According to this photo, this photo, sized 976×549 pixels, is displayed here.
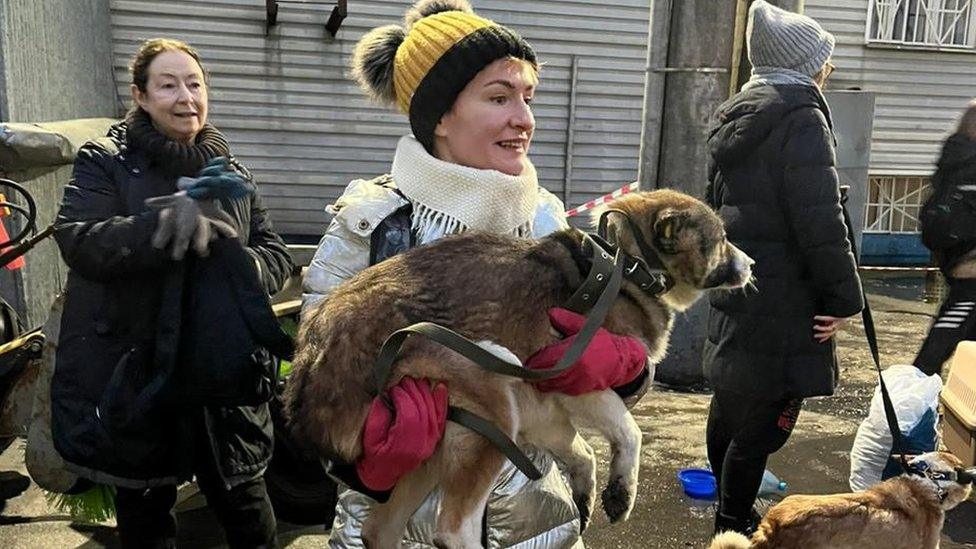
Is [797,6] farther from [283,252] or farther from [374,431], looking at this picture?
[374,431]

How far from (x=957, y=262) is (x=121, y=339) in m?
4.98

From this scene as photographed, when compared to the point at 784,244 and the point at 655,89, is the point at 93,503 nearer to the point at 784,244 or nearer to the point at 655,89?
the point at 784,244

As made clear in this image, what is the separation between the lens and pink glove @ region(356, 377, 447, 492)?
1.98 metres

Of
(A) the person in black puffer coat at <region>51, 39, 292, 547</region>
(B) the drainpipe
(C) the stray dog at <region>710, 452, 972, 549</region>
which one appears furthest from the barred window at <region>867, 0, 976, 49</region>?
(A) the person in black puffer coat at <region>51, 39, 292, 547</region>

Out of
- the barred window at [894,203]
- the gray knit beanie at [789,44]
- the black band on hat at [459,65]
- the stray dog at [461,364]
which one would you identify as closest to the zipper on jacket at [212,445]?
the stray dog at [461,364]

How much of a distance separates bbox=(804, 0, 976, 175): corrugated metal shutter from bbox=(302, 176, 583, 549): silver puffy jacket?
12.7 m

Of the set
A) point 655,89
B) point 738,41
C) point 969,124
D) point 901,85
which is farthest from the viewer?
point 901,85

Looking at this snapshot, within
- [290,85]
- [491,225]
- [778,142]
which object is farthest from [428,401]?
[290,85]

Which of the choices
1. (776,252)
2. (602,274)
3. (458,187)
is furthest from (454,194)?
(776,252)

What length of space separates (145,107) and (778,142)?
2862 mm

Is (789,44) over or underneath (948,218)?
over

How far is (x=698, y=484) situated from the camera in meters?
5.11

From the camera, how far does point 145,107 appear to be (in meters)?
3.42

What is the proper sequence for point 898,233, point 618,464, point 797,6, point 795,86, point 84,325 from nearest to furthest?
1. point 618,464
2. point 84,325
3. point 795,86
4. point 797,6
5. point 898,233
